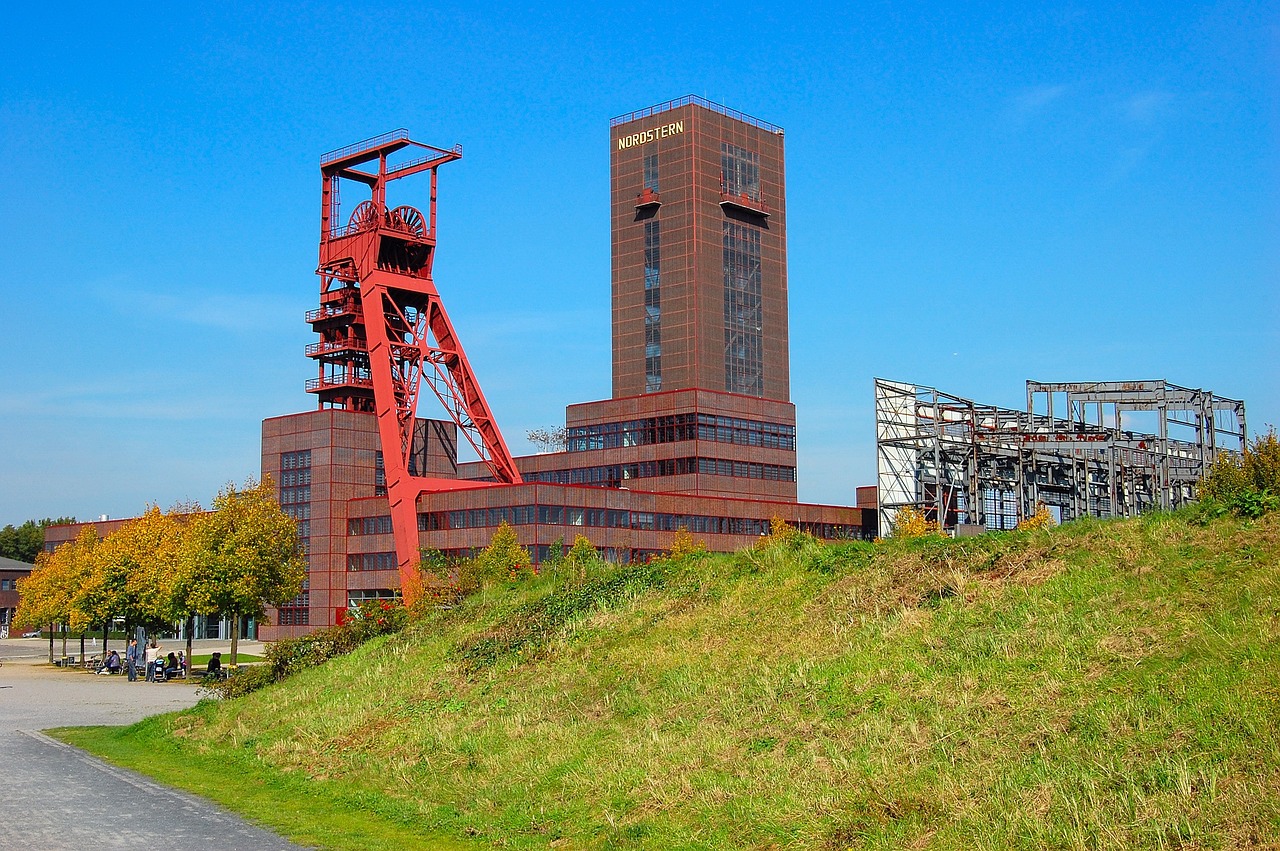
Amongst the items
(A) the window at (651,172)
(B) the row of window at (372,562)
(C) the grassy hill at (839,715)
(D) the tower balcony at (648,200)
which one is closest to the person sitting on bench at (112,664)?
(B) the row of window at (372,562)

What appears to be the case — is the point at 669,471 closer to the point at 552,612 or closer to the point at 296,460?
the point at 296,460

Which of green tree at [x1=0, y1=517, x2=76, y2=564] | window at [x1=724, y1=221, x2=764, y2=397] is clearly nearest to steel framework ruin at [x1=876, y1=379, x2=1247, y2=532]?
window at [x1=724, y1=221, x2=764, y2=397]

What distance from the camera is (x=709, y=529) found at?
83.4 m

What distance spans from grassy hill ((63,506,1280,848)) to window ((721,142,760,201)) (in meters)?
83.2

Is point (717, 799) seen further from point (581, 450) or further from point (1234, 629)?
point (581, 450)

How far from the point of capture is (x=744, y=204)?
10331 cm

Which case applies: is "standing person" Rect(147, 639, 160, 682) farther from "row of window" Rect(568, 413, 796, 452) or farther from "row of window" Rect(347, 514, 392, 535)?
"row of window" Rect(568, 413, 796, 452)

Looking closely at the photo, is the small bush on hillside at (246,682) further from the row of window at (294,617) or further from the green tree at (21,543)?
the green tree at (21,543)

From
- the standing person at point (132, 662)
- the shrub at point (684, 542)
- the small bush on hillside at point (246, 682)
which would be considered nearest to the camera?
the small bush on hillside at point (246, 682)

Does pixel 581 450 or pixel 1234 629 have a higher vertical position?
pixel 581 450

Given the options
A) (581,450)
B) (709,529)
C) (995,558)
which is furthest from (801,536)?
(581,450)

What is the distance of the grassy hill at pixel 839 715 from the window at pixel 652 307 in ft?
256

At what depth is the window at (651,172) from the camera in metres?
103

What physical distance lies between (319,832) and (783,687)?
20.7ft
